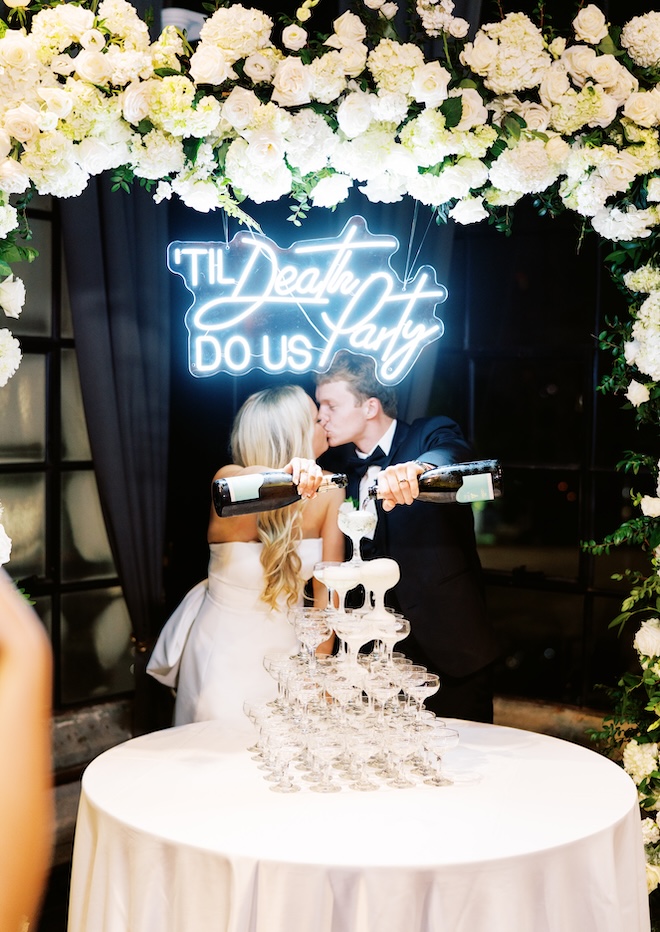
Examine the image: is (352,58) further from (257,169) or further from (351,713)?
(351,713)

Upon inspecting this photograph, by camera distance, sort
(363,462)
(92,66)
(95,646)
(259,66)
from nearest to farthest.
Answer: (92,66) → (259,66) → (363,462) → (95,646)

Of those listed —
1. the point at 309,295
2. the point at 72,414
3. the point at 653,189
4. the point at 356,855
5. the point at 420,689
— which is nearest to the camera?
the point at 356,855

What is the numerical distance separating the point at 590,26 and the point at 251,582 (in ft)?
7.56

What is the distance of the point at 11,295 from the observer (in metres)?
3.22

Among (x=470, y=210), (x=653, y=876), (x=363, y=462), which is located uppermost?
(x=470, y=210)

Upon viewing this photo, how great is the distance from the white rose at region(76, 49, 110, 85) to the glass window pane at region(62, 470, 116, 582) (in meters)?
1.87

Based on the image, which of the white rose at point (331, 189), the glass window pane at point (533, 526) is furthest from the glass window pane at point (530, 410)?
the white rose at point (331, 189)

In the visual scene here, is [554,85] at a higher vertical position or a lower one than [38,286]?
higher

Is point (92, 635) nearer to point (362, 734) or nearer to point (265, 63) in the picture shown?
point (362, 734)

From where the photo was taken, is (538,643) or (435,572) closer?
(435,572)

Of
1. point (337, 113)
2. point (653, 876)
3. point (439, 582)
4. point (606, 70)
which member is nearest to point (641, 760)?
point (653, 876)

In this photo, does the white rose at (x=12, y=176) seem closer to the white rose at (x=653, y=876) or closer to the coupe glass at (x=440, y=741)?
the coupe glass at (x=440, y=741)

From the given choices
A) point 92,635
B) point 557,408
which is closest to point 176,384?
point 92,635

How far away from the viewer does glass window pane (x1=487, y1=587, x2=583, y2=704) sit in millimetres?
4438
